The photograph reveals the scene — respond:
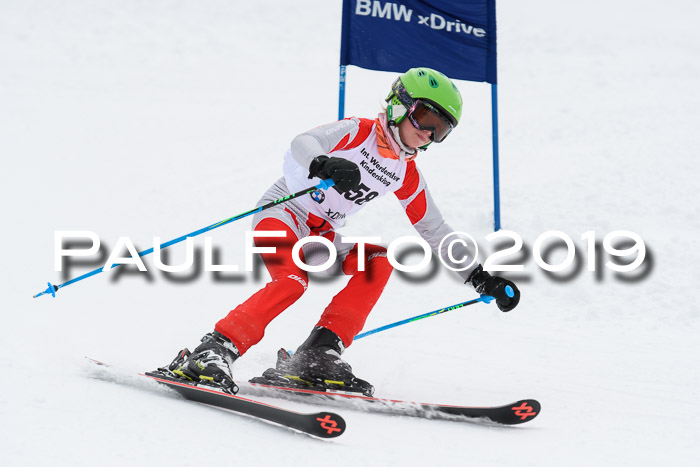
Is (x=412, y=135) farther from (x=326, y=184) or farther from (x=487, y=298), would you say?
(x=487, y=298)

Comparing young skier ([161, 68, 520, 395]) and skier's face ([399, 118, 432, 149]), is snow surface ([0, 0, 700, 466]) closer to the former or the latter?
young skier ([161, 68, 520, 395])

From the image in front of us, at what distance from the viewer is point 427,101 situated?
3652 millimetres

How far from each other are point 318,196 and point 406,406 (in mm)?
1267

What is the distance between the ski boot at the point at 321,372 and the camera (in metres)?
3.62

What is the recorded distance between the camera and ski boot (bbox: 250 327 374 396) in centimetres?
362

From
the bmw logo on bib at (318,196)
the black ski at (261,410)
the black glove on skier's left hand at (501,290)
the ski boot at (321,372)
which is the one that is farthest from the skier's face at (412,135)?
the black ski at (261,410)

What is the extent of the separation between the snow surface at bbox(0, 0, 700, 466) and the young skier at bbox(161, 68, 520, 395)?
0.34m

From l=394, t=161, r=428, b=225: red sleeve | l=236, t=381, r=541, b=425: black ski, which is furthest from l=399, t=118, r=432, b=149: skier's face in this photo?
l=236, t=381, r=541, b=425: black ski

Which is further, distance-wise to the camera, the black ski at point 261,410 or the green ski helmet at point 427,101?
the green ski helmet at point 427,101

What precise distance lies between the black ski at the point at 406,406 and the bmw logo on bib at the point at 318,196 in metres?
1.06

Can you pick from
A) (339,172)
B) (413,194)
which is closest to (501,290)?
(413,194)

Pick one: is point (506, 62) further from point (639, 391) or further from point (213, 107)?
point (639, 391)

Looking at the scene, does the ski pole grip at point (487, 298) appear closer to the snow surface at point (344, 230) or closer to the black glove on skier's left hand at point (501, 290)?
the black glove on skier's left hand at point (501, 290)

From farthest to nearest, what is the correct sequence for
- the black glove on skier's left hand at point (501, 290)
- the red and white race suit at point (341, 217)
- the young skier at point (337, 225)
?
the black glove on skier's left hand at point (501, 290)
the red and white race suit at point (341, 217)
the young skier at point (337, 225)
